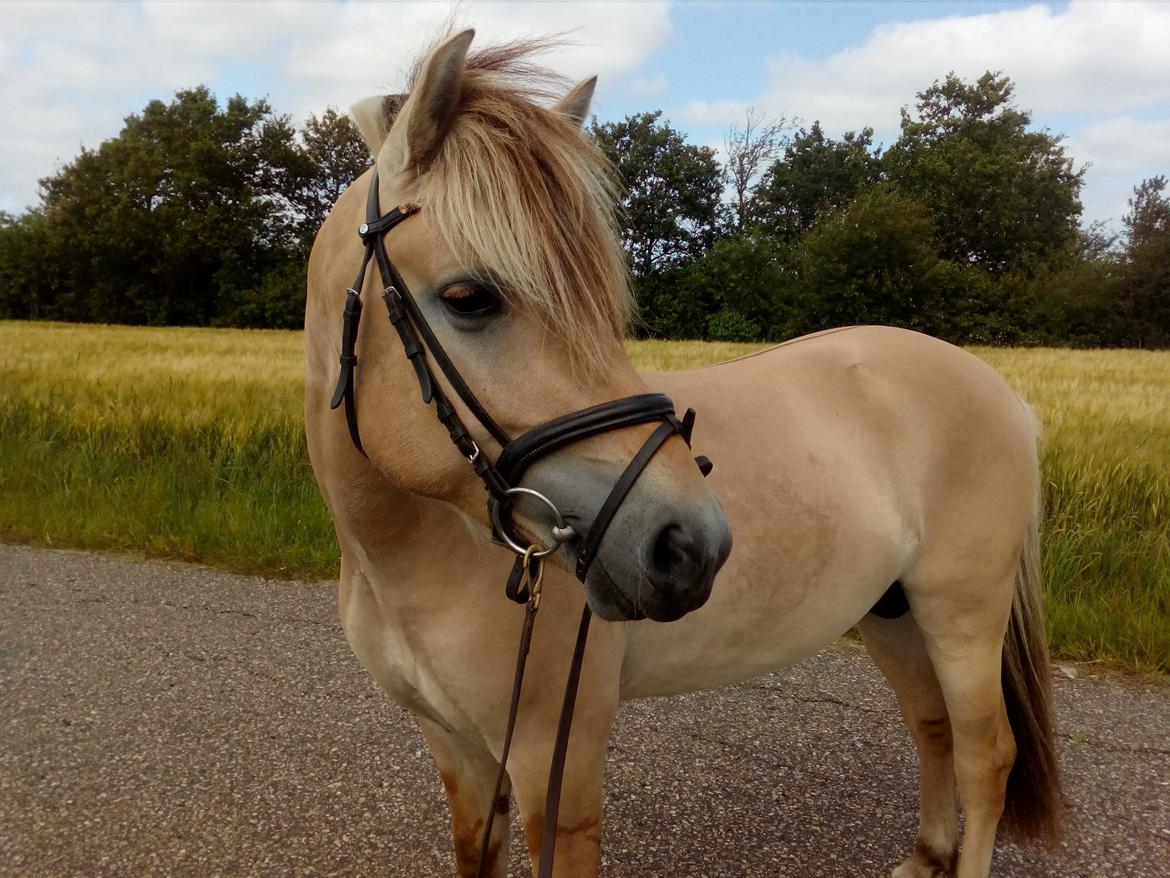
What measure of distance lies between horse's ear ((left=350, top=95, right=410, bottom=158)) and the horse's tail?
2.29m

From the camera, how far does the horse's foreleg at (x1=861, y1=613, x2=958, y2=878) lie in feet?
8.50

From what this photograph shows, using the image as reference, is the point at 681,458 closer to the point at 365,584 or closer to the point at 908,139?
the point at 365,584

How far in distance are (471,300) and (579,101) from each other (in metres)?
0.70

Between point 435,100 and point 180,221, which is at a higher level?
point 180,221

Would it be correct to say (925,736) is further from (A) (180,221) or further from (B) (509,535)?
(A) (180,221)

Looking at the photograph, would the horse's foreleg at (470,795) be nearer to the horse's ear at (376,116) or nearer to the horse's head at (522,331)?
the horse's head at (522,331)

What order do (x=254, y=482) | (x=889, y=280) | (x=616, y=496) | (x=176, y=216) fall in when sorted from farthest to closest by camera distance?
(x=176, y=216) < (x=889, y=280) < (x=254, y=482) < (x=616, y=496)

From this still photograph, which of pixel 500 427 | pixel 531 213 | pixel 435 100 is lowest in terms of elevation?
pixel 500 427

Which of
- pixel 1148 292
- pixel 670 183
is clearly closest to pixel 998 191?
pixel 1148 292

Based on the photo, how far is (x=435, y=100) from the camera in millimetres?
1326

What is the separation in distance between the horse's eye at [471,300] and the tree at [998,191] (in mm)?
40890

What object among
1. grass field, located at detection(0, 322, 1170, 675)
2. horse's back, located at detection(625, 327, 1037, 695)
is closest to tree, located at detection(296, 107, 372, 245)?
grass field, located at detection(0, 322, 1170, 675)

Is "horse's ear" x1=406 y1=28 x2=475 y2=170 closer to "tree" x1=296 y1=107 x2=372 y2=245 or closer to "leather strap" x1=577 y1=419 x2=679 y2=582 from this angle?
"leather strap" x1=577 y1=419 x2=679 y2=582

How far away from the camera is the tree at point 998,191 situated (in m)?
38.1
